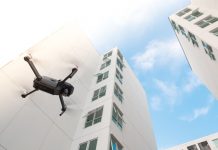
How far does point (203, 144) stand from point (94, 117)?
97.7 feet

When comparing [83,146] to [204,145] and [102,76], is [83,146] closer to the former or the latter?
Answer: [102,76]

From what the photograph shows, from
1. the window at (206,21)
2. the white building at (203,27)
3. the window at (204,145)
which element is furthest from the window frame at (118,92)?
the window at (204,145)

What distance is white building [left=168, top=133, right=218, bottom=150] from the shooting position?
1449 inches

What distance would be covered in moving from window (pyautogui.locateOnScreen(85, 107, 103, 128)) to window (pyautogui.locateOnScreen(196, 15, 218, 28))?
1649 cm

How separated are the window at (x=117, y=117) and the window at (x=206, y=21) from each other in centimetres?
1510

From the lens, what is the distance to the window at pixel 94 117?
15.7 m

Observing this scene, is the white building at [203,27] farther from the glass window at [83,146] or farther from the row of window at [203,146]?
the glass window at [83,146]

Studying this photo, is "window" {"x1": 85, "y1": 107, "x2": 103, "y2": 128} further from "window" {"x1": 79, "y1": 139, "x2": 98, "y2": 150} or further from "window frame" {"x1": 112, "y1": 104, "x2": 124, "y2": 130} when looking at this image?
"window" {"x1": 79, "y1": 139, "x2": 98, "y2": 150}

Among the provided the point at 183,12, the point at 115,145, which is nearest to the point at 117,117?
the point at 115,145

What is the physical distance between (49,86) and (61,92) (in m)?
0.49

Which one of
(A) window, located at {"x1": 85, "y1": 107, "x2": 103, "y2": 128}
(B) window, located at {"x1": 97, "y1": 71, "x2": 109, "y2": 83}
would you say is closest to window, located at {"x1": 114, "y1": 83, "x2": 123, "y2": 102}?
(B) window, located at {"x1": 97, "y1": 71, "x2": 109, "y2": 83}

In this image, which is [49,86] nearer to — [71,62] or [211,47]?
[71,62]

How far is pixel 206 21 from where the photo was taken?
81.9 ft

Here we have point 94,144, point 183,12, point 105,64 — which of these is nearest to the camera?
point 94,144
